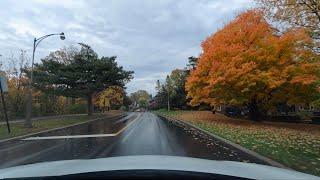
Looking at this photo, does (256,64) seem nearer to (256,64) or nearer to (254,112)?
(256,64)

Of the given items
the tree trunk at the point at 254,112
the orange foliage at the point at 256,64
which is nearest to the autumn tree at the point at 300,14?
the orange foliage at the point at 256,64

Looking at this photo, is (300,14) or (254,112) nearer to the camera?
(300,14)

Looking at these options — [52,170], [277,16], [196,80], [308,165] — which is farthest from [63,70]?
[52,170]

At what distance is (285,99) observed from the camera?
40094 millimetres

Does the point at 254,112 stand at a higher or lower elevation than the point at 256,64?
lower

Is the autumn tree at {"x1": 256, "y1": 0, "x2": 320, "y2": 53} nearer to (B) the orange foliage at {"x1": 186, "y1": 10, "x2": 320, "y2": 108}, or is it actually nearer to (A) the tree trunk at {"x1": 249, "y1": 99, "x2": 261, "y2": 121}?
(B) the orange foliage at {"x1": 186, "y1": 10, "x2": 320, "y2": 108}

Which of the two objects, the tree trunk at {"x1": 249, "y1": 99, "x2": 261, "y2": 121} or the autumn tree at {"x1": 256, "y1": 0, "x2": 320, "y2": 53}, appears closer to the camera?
the autumn tree at {"x1": 256, "y1": 0, "x2": 320, "y2": 53}

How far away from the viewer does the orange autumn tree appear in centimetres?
3472

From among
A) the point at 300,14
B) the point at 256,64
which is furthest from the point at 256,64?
the point at 300,14

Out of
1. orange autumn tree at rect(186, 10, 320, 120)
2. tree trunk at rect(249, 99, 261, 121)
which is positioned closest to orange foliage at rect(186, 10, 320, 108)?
orange autumn tree at rect(186, 10, 320, 120)

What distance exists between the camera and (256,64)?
35969 mm

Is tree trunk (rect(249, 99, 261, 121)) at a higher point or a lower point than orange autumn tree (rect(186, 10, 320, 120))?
lower

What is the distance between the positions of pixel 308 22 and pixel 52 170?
28.2 meters

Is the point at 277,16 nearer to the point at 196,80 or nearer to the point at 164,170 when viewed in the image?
the point at 196,80
